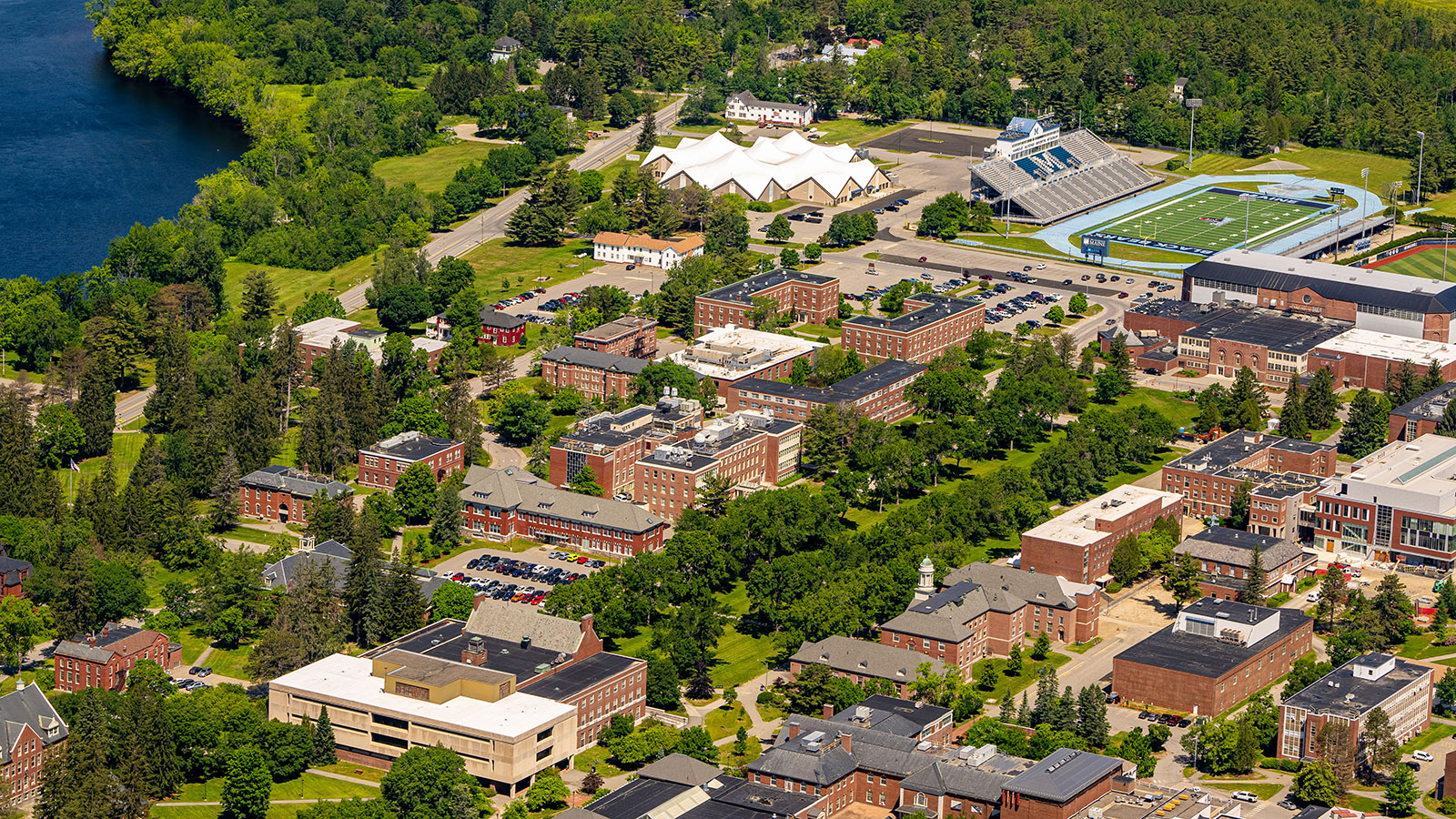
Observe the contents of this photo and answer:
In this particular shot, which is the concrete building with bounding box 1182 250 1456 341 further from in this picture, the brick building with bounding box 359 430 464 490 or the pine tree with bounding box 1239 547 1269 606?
the brick building with bounding box 359 430 464 490

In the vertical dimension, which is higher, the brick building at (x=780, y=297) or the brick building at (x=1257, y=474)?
the brick building at (x=780, y=297)

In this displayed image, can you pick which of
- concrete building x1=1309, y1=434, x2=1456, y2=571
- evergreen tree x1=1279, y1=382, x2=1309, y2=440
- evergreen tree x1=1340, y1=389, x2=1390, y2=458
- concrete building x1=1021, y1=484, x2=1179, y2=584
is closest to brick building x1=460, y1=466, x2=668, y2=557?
concrete building x1=1021, y1=484, x2=1179, y2=584

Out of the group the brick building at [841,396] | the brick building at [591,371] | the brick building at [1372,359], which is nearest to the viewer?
the brick building at [841,396]

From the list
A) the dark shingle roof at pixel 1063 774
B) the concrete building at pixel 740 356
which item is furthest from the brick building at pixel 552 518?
the dark shingle roof at pixel 1063 774

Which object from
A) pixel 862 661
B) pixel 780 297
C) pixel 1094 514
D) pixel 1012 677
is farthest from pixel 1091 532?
pixel 780 297

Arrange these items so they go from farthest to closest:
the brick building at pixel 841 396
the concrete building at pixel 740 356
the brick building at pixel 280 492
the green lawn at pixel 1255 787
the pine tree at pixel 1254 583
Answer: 1. the concrete building at pixel 740 356
2. the brick building at pixel 841 396
3. the brick building at pixel 280 492
4. the pine tree at pixel 1254 583
5. the green lawn at pixel 1255 787

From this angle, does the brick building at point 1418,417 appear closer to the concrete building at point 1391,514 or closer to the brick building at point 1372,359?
the brick building at point 1372,359
